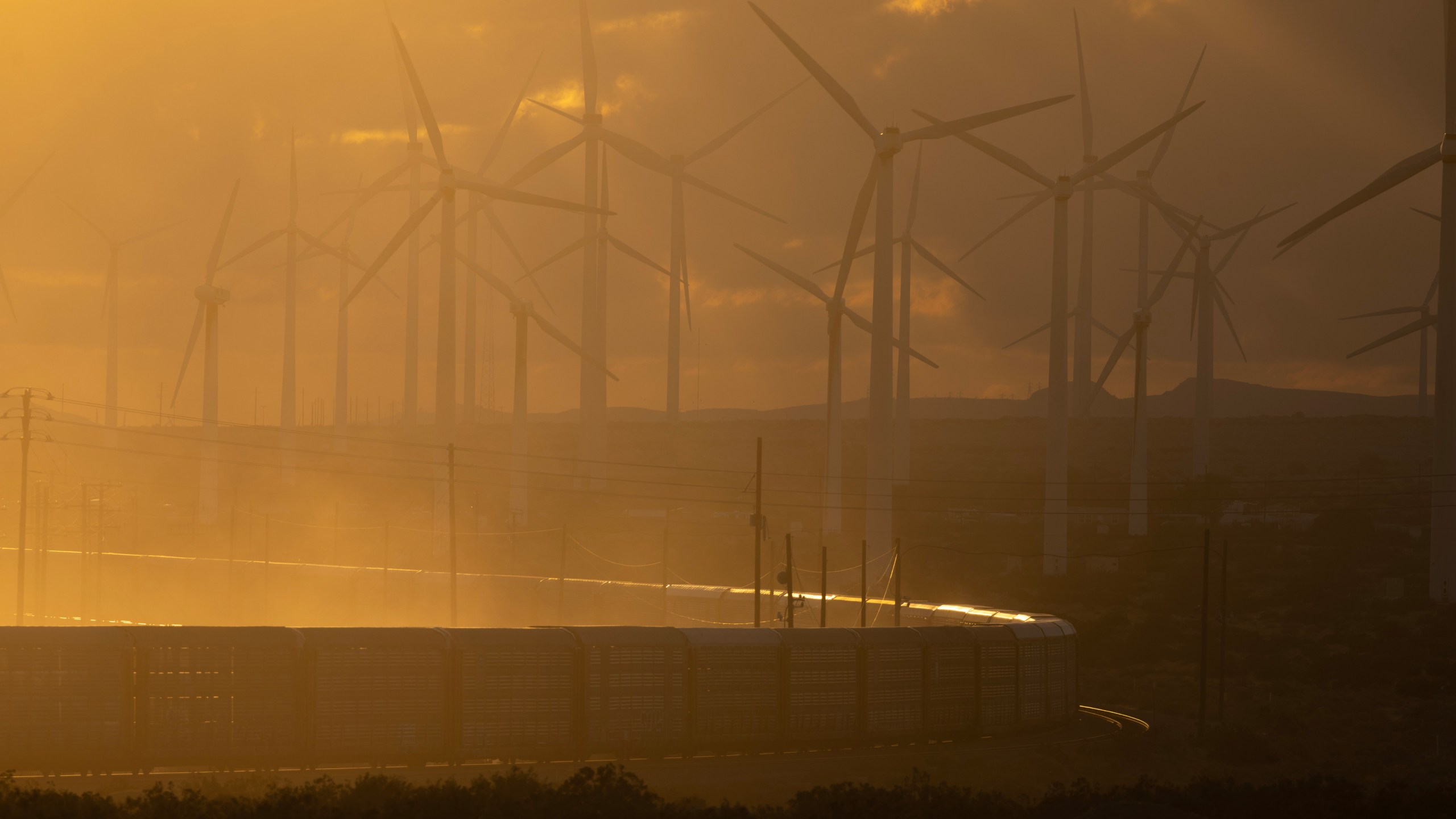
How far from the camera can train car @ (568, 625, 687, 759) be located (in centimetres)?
3694

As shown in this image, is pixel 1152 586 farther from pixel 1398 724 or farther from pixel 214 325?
pixel 214 325

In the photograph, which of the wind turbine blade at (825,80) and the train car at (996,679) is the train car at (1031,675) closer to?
the train car at (996,679)

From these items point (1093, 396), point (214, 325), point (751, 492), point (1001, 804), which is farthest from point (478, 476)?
point (1001, 804)

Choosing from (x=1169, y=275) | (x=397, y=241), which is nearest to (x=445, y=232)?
(x=397, y=241)

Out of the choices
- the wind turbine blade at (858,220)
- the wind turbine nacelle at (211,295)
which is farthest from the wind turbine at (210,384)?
the wind turbine blade at (858,220)

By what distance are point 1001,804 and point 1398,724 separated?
32799 mm

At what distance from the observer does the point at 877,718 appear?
4172 cm

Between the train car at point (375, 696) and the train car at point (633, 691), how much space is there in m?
3.97

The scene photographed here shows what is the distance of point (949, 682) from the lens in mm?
43562

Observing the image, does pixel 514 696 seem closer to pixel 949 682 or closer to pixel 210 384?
pixel 949 682

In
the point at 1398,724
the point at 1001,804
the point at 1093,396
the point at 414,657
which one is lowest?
the point at 1398,724

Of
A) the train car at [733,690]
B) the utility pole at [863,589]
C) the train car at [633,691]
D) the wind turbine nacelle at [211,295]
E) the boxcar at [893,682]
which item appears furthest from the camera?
the wind turbine nacelle at [211,295]

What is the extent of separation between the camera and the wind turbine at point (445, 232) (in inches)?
3770

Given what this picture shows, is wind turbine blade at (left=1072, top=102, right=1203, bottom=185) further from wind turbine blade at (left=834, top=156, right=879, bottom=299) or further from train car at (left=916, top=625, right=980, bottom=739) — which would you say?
train car at (left=916, top=625, right=980, bottom=739)
